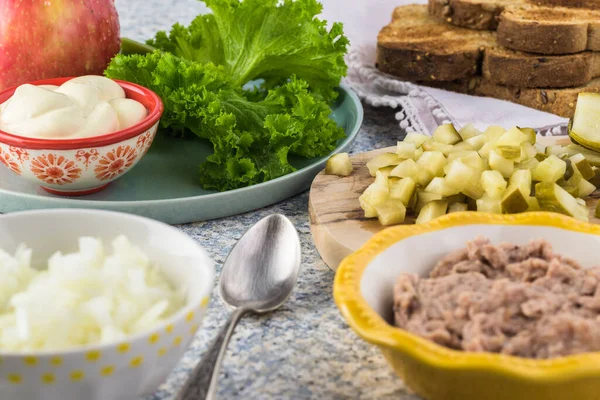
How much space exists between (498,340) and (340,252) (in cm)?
57

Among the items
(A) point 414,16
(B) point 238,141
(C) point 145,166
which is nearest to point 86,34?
(C) point 145,166

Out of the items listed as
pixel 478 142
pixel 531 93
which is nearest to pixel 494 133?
pixel 478 142

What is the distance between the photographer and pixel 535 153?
1.85m

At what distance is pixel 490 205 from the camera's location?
1663mm

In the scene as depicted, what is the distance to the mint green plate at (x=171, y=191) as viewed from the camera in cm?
186

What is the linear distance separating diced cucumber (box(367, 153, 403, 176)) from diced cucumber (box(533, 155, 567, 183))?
13.0 inches

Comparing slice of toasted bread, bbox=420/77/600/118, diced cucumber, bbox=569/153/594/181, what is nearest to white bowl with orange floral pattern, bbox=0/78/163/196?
diced cucumber, bbox=569/153/594/181

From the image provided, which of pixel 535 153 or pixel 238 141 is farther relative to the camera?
pixel 238 141

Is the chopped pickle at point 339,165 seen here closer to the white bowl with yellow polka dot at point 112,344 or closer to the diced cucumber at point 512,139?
the diced cucumber at point 512,139

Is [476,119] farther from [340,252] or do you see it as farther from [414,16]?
[340,252]

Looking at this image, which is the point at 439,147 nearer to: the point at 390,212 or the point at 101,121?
the point at 390,212

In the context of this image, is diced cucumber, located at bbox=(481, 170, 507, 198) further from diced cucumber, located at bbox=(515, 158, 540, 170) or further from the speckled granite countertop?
the speckled granite countertop

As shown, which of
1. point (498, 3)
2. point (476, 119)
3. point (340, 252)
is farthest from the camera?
point (498, 3)

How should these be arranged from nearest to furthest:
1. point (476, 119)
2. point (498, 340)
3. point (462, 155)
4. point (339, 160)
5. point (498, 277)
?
point (498, 340)
point (498, 277)
point (462, 155)
point (339, 160)
point (476, 119)
